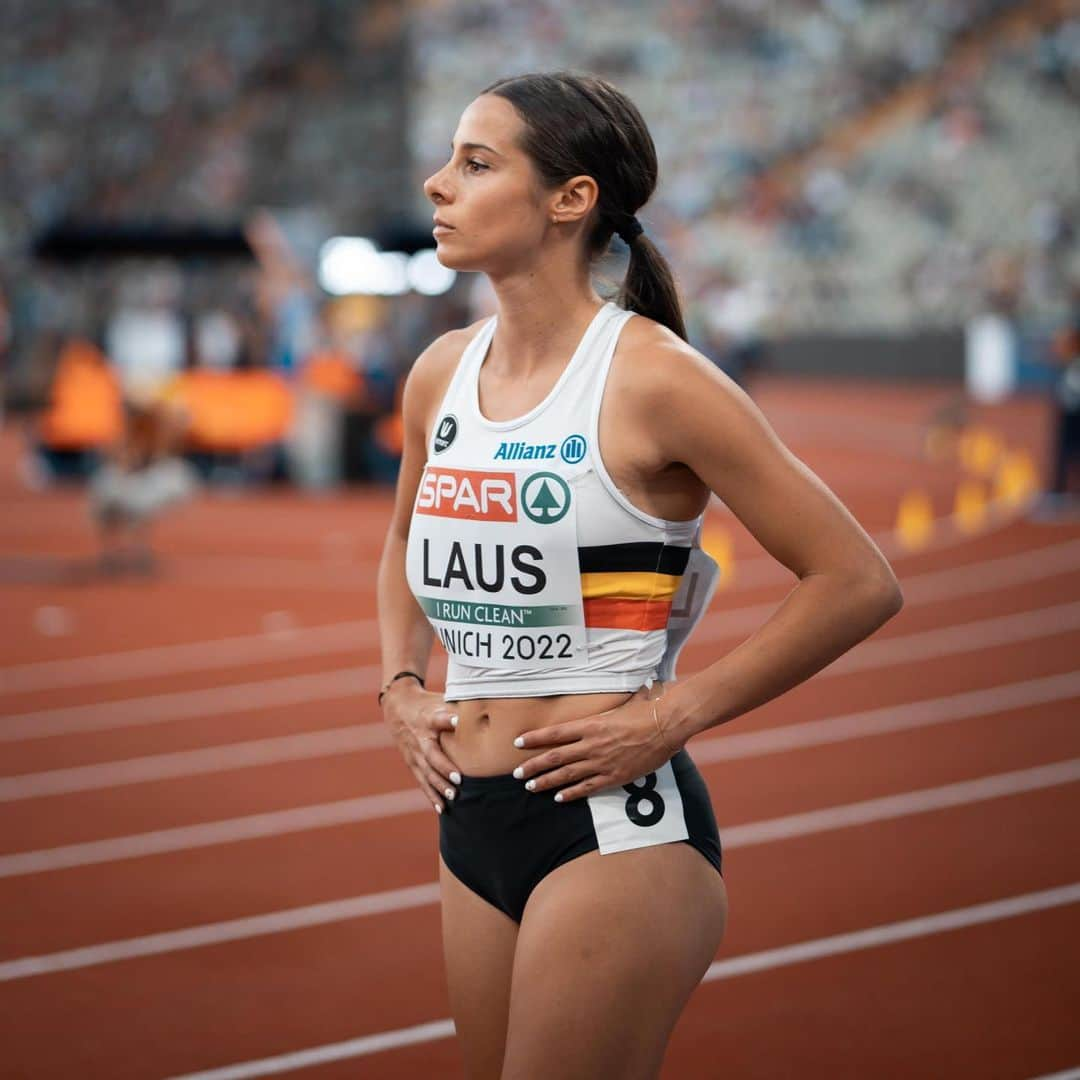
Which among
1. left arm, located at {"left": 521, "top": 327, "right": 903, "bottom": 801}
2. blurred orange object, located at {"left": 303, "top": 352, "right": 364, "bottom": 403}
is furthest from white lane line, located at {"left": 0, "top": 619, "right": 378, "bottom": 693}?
blurred orange object, located at {"left": 303, "top": 352, "right": 364, "bottom": 403}

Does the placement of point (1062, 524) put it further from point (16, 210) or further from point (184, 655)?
point (16, 210)

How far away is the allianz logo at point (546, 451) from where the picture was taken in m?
2.34

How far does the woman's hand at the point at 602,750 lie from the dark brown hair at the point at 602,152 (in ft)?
1.93

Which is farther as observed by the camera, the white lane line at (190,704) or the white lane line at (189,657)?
the white lane line at (189,657)

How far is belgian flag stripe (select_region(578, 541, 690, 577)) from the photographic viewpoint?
2.36 meters

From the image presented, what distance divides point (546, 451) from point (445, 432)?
234 mm

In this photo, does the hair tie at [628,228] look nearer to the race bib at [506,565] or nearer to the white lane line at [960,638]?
the race bib at [506,565]

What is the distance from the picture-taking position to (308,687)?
8445 mm

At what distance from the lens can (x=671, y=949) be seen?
2305 millimetres

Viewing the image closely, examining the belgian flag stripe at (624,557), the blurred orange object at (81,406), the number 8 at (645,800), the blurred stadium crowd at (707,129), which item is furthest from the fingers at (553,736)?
the blurred stadium crowd at (707,129)

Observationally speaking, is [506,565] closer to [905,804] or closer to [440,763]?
[440,763]

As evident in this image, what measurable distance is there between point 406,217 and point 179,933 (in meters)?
33.4

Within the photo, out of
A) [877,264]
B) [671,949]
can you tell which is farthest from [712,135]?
[671,949]

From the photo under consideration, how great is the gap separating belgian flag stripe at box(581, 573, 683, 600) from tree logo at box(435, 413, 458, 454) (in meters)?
0.31
